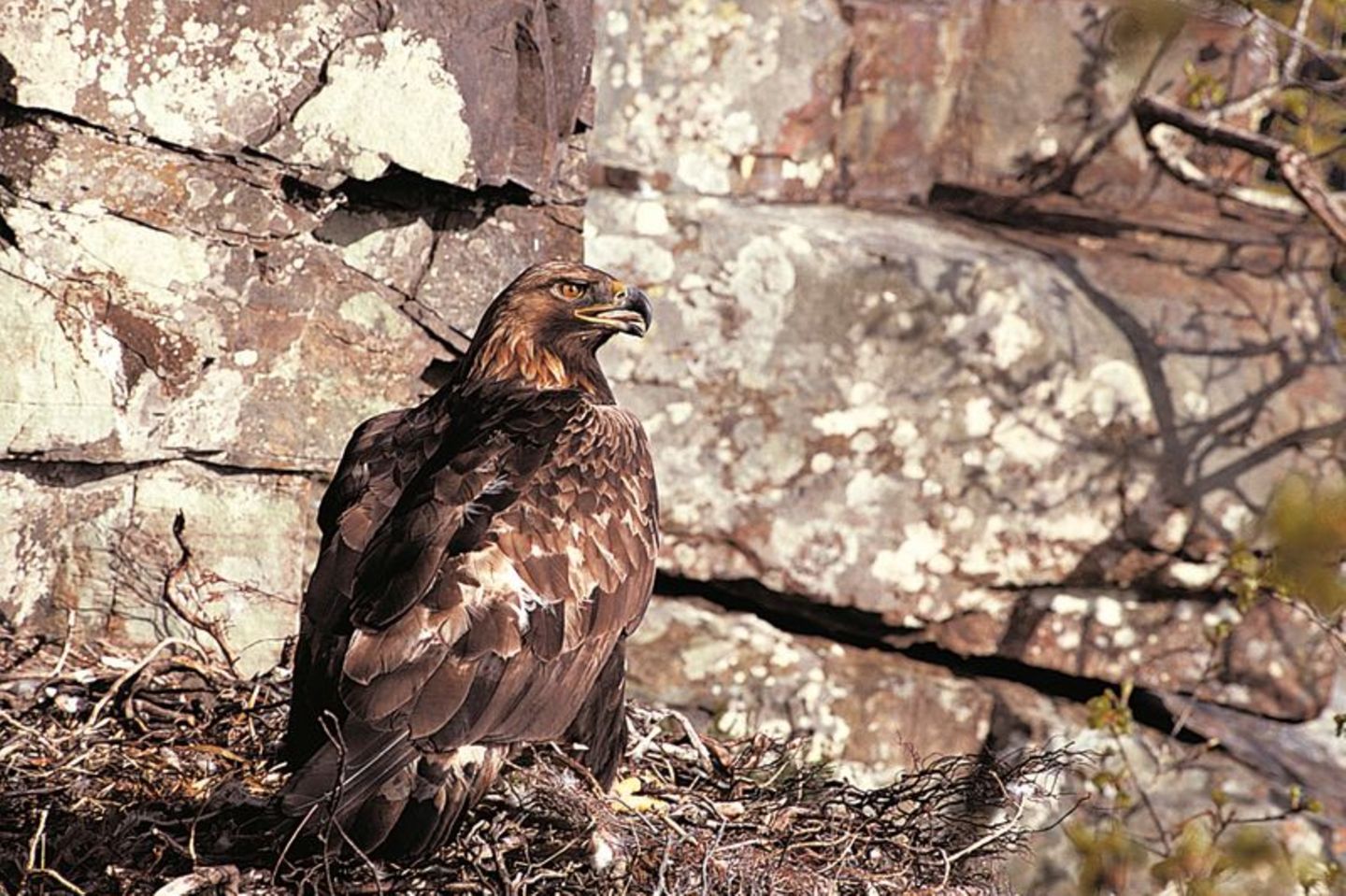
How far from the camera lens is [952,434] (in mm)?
6168

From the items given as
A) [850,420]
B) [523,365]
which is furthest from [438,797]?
[850,420]

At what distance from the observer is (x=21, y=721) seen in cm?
409

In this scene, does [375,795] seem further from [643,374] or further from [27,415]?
[643,374]

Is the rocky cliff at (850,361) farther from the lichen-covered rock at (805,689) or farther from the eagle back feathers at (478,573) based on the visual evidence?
the eagle back feathers at (478,573)

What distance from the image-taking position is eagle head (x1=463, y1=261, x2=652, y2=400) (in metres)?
4.51

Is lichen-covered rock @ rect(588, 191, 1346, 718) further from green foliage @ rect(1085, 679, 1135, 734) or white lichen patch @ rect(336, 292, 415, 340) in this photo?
white lichen patch @ rect(336, 292, 415, 340)

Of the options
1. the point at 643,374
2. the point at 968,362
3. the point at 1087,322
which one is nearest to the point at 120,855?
the point at 643,374

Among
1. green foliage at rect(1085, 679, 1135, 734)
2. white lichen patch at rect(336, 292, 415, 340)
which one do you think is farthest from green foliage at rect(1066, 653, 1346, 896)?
white lichen patch at rect(336, 292, 415, 340)

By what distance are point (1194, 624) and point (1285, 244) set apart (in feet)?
4.39

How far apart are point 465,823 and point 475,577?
451mm

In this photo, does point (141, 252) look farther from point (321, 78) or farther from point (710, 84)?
point (710, 84)

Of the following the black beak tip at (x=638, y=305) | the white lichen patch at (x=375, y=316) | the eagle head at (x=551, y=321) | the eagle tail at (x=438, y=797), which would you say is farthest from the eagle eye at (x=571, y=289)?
the eagle tail at (x=438, y=797)

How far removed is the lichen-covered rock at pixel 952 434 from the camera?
6.09 m

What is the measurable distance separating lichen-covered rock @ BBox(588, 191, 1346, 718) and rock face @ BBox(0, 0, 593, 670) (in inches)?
48.7
